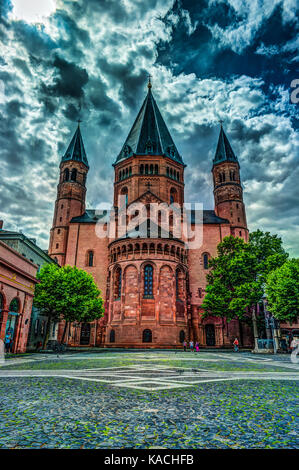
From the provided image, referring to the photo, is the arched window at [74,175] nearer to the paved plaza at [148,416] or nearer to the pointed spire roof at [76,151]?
the pointed spire roof at [76,151]

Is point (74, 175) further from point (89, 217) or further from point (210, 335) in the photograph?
point (210, 335)

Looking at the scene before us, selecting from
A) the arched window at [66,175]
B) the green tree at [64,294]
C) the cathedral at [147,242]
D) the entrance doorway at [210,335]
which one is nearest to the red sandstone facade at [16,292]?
the green tree at [64,294]

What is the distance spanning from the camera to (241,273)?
35.7 m

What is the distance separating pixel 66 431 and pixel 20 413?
1445 millimetres

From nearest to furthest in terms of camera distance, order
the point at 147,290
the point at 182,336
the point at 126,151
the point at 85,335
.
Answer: the point at 182,336
the point at 147,290
the point at 85,335
the point at 126,151

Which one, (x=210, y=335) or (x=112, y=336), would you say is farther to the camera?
(x=210, y=335)

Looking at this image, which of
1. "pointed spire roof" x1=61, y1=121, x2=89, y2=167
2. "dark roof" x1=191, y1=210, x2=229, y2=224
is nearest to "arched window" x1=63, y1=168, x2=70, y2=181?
"pointed spire roof" x1=61, y1=121, x2=89, y2=167

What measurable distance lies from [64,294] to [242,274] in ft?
65.1

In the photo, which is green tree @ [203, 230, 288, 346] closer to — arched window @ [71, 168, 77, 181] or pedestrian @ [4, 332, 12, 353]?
pedestrian @ [4, 332, 12, 353]

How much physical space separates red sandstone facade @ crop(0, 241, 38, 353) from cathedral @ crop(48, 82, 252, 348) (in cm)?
1533

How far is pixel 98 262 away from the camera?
1887 inches

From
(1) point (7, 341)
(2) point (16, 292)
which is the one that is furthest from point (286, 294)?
(1) point (7, 341)

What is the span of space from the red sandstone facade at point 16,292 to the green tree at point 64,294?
9.49ft
